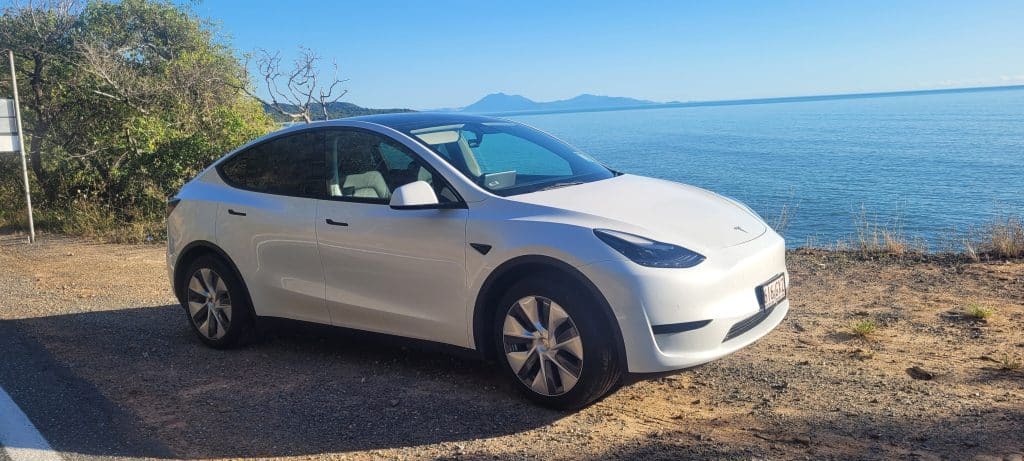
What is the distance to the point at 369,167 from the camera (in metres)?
5.41

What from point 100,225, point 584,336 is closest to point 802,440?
point 584,336

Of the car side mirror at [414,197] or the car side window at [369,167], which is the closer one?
the car side mirror at [414,197]

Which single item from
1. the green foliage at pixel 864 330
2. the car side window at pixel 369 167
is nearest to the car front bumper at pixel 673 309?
the car side window at pixel 369 167

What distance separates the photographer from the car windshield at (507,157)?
5121 millimetres

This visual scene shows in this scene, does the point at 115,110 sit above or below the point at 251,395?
above

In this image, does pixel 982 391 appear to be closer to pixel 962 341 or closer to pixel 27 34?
pixel 962 341

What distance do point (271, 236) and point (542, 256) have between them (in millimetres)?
2234

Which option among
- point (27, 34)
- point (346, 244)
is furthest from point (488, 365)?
point (27, 34)

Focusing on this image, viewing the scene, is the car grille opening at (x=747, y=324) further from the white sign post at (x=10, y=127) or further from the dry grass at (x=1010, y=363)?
the white sign post at (x=10, y=127)

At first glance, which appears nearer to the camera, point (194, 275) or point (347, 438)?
point (347, 438)

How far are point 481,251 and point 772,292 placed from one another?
1659mm

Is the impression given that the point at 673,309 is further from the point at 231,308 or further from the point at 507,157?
the point at 231,308

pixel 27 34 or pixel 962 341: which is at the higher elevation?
pixel 27 34

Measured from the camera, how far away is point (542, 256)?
4391 mm
